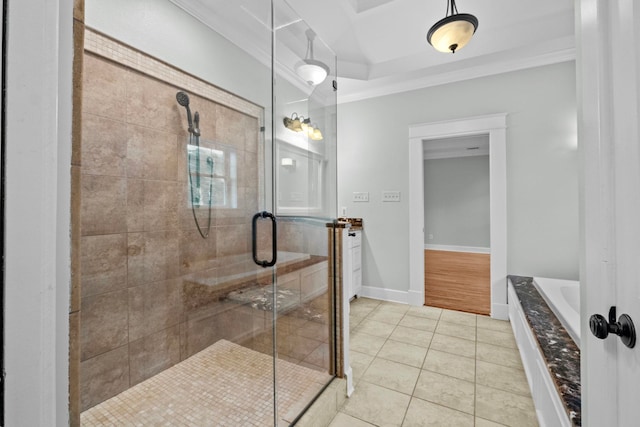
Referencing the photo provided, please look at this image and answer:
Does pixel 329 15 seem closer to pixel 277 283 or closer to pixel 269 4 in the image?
pixel 269 4

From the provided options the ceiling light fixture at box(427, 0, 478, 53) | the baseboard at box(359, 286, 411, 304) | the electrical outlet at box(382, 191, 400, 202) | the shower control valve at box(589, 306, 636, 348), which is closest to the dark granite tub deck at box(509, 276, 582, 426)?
the shower control valve at box(589, 306, 636, 348)

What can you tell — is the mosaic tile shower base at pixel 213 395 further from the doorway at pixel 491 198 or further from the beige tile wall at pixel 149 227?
the doorway at pixel 491 198

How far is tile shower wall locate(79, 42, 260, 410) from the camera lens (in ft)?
4.69

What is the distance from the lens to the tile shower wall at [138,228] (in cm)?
143

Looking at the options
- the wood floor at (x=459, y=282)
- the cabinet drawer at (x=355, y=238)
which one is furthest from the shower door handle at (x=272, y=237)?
the wood floor at (x=459, y=282)

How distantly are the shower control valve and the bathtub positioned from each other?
1063 mm

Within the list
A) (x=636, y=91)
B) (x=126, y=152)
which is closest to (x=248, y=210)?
(x=126, y=152)

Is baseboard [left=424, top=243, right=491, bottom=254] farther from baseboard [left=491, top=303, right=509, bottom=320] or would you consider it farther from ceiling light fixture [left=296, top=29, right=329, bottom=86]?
ceiling light fixture [left=296, top=29, right=329, bottom=86]

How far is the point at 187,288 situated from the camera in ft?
6.16

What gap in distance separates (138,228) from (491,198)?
10.3 feet

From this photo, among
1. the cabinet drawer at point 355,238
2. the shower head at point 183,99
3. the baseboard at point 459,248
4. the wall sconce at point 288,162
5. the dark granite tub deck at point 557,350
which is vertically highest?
the shower head at point 183,99

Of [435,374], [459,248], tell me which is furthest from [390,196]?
[459,248]

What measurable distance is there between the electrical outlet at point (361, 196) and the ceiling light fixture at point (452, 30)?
70.5 inches

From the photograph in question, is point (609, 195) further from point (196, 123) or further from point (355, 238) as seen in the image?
point (355, 238)
